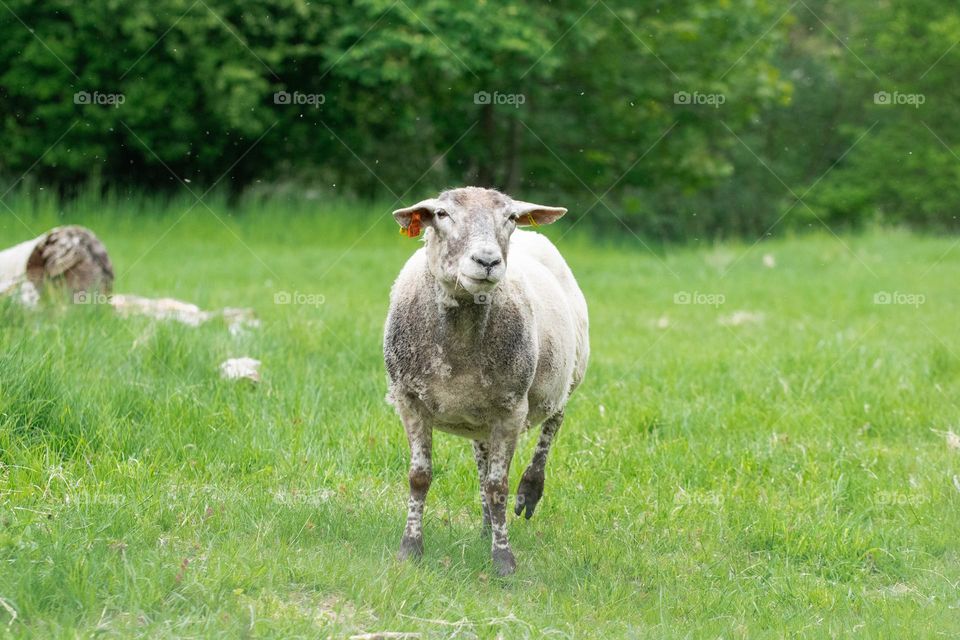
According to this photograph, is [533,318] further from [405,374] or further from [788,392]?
[788,392]

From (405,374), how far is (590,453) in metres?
2.01

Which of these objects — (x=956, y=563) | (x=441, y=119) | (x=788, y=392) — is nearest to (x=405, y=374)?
(x=956, y=563)

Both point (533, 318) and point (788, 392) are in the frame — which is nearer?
point (533, 318)

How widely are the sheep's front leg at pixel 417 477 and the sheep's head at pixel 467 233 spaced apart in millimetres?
674

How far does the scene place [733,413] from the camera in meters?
7.43

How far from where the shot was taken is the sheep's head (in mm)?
4457
